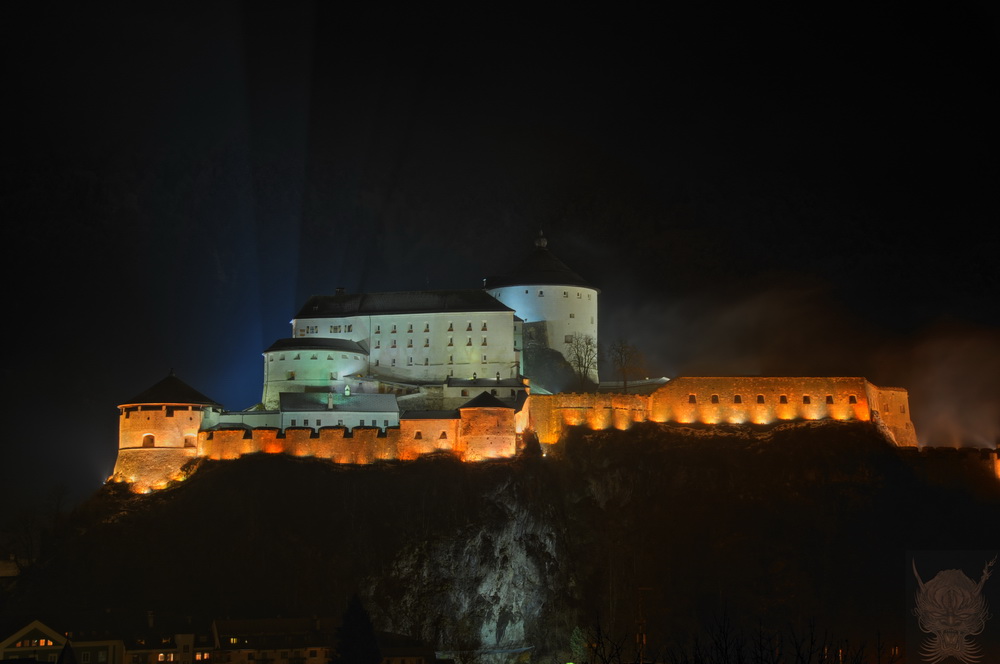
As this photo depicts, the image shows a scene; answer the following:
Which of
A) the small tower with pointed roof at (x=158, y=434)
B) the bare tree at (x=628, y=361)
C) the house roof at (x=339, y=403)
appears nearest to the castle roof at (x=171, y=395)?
the small tower with pointed roof at (x=158, y=434)

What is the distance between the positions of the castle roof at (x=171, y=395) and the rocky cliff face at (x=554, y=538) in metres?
5.11

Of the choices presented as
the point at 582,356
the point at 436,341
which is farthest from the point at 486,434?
the point at 582,356

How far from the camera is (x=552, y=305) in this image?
9862 cm

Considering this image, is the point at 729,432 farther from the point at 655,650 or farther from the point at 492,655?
the point at 492,655

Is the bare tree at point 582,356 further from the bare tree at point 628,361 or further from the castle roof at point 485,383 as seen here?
the castle roof at point 485,383

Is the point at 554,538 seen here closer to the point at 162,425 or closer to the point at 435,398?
the point at 435,398

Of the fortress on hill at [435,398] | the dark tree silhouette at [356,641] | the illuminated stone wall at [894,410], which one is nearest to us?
the dark tree silhouette at [356,641]

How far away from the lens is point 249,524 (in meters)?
78.7

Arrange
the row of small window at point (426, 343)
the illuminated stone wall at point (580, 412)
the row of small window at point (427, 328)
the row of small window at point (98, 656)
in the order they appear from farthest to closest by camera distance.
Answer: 1. the row of small window at point (427, 328)
2. the row of small window at point (426, 343)
3. the illuminated stone wall at point (580, 412)
4. the row of small window at point (98, 656)

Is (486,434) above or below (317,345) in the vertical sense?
below

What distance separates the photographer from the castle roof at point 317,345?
308ft

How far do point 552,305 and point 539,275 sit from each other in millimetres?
2702

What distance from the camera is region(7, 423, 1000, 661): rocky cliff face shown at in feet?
250

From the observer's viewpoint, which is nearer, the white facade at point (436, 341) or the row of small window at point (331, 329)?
the white facade at point (436, 341)
